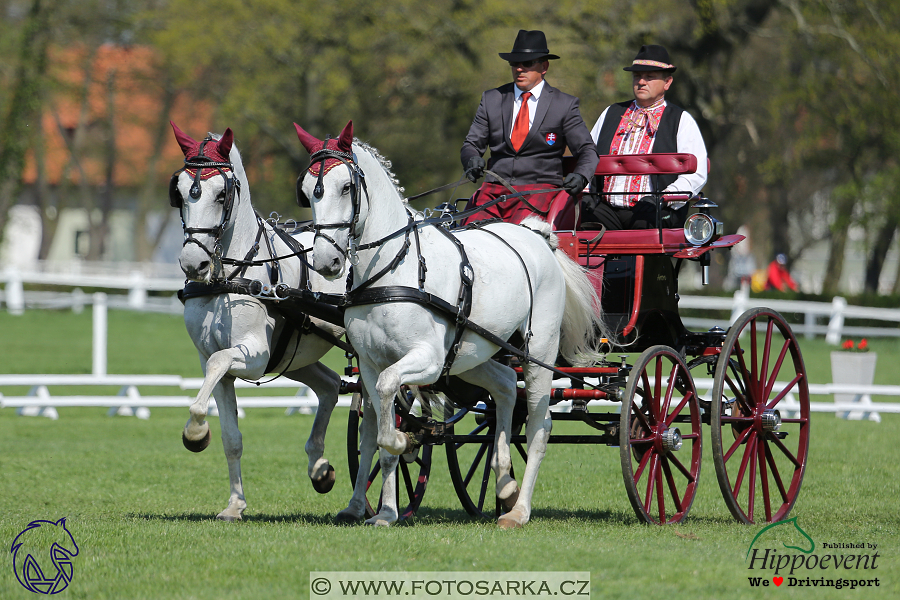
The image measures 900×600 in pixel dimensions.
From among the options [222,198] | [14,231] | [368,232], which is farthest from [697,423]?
[14,231]

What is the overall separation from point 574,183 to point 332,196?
195 centimetres

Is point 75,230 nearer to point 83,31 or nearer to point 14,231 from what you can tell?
point 14,231

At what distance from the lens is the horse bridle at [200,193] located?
636cm

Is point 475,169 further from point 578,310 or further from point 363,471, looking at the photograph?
point 363,471

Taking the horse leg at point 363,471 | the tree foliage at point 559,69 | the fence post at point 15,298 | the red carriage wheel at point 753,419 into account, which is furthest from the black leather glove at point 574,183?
the fence post at point 15,298

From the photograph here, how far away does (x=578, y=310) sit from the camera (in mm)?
7207

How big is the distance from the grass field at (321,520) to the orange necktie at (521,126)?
2.49 m

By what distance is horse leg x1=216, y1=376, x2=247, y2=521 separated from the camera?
6.99m

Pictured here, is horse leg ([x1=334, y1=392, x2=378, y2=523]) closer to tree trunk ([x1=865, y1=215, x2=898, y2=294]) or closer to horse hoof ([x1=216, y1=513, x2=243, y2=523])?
horse hoof ([x1=216, y1=513, x2=243, y2=523])

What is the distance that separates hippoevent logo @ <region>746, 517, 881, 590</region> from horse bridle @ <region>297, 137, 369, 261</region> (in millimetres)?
2505

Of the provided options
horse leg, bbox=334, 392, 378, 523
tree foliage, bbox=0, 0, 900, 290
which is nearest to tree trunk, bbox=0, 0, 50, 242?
tree foliage, bbox=0, 0, 900, 290

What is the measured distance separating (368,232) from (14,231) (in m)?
57.9

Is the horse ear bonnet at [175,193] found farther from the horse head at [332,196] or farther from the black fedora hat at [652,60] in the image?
the black fedora hat at [652,60]

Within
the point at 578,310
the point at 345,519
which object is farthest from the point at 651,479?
the point at 345,519
